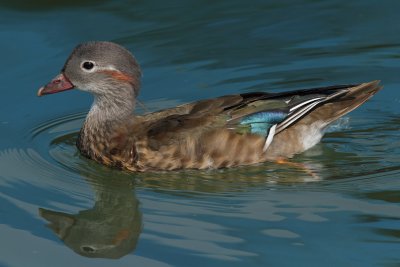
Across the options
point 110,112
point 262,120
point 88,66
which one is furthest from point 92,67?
point 262,120

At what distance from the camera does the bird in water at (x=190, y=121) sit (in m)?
9.47

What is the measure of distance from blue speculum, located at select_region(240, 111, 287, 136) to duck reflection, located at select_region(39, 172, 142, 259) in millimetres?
1149

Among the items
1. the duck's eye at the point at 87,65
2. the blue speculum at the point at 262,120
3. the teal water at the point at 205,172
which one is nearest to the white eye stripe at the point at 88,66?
the duck's eye at the point at 87,65

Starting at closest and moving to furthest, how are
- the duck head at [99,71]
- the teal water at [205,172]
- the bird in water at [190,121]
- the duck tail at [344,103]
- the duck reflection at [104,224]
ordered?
1. the teal water at [205,172]
2. the duck reflection at [104,224]
3. the bird in water at [190,121]
4. the duck head at [99,71]
5. the duck tail at [344,103]

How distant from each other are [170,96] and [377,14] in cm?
300

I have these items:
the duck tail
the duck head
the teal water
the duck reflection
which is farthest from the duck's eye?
the duck tail

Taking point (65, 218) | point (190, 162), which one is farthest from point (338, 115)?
point (65, 218)

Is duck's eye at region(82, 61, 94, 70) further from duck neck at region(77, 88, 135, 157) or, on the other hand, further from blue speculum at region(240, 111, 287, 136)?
blue speculum at region(240, 111, 287, 136)

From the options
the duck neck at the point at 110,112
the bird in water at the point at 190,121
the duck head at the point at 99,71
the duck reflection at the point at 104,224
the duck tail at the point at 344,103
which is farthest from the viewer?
the duck neck at the point at 110,112

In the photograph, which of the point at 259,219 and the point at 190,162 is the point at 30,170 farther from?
the point at 259,219

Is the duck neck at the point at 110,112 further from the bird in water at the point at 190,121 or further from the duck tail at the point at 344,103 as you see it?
the duck tail at the point at 344,103

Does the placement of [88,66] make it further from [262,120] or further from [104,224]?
[104,224]

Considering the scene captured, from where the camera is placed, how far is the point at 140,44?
1228 cm

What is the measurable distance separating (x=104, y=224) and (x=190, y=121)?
1.35m
